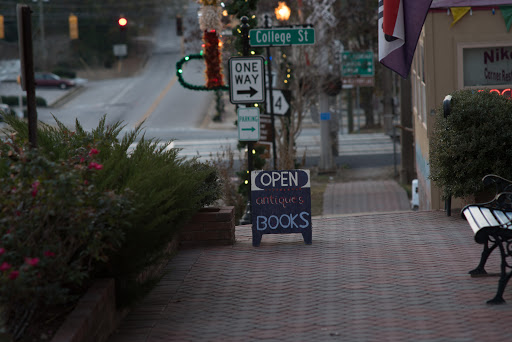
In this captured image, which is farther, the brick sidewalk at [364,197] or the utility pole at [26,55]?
the brick sidewalk at [364,197]

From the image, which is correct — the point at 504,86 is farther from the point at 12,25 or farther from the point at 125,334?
the point at 12,25

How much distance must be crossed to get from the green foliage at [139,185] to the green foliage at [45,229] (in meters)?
0.34

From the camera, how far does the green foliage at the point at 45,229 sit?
4.90m

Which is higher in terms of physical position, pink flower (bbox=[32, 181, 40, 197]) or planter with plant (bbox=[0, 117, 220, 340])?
pink flower (bbox=[32, 181, 40, 197])

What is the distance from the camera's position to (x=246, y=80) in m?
10.9

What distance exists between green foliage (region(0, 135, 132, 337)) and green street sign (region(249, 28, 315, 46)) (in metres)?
6.24

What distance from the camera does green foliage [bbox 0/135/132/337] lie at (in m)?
4.90

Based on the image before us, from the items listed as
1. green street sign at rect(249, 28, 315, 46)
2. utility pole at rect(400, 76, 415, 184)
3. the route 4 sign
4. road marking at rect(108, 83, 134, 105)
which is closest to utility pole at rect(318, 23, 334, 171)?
utility pole at rect(400, 76, 415, 184)

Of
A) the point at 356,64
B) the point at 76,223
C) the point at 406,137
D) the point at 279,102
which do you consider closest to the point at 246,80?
the point at 279,102

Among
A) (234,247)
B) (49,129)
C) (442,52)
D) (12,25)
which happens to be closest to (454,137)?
(442,52)

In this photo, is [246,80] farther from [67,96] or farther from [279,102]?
[67,96]

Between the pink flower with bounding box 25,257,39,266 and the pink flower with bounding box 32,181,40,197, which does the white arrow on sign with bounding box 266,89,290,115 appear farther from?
the pink flower with bounding box 25,257,39,266

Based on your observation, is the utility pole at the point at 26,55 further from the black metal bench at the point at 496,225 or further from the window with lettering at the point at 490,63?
the window with lettering at the point at 490,63

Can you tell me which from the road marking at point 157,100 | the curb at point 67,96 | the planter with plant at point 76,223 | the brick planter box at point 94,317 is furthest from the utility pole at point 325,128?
the curb at point 67,96
